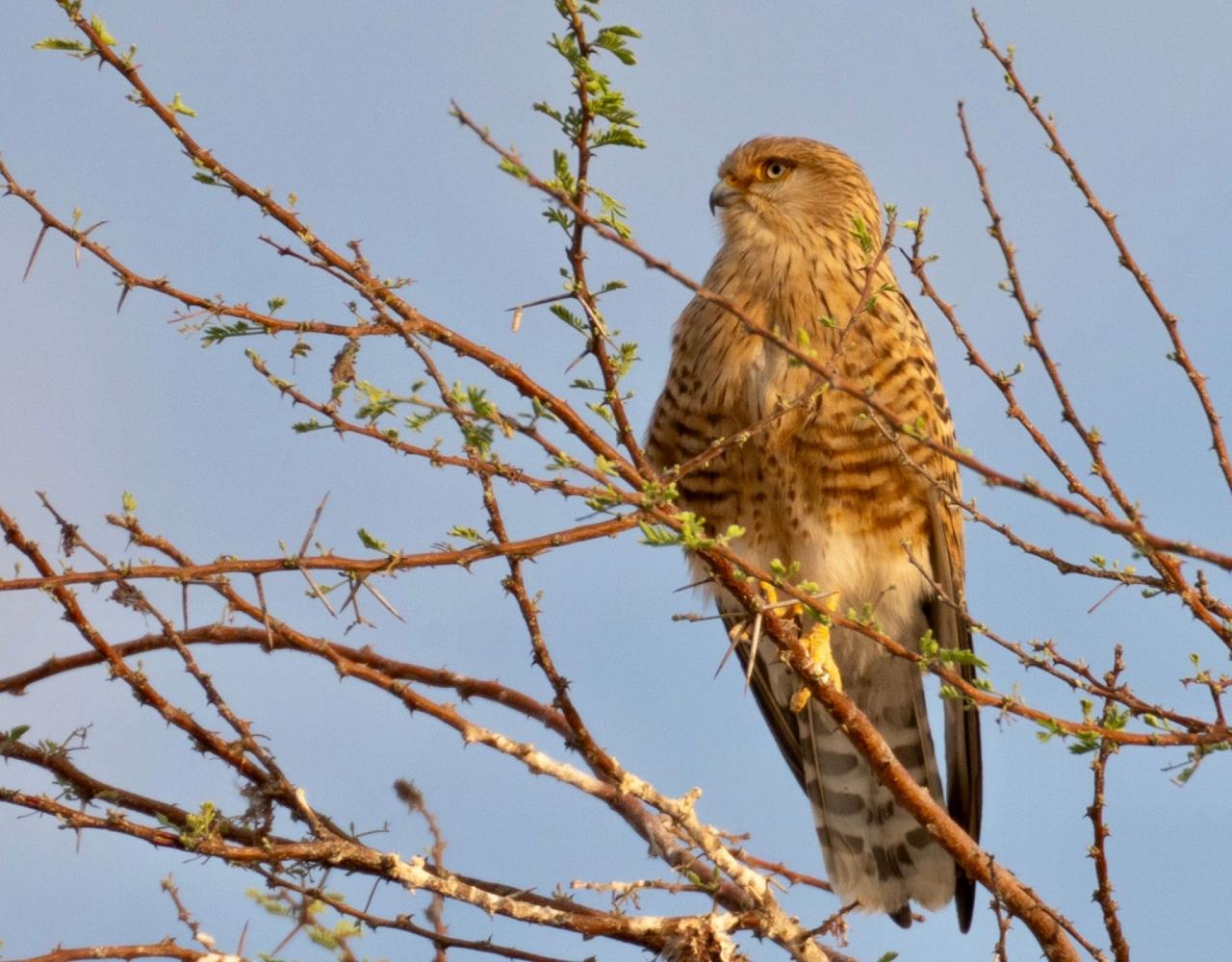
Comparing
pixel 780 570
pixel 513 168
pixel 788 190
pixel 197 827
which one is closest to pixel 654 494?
pixel 780 570

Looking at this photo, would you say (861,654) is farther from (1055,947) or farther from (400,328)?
(400,328)

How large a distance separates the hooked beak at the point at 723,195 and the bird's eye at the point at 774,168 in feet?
0.44

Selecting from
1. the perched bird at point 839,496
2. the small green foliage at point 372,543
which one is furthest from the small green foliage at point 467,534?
the perched bird at point 839,496

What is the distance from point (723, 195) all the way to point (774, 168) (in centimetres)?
23

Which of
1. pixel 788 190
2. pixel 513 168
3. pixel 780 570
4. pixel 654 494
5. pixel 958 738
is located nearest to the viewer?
pixel 513 168

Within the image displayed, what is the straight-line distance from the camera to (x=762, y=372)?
4184 mm

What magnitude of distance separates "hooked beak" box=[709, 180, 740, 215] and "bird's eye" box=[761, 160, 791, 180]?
0.13 metres

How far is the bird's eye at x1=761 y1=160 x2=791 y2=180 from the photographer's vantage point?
16.6ft

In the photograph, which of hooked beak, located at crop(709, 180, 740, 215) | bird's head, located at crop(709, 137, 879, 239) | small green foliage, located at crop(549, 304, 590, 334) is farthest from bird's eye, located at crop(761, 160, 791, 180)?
small green foliage, located at crop(549, 304, 590, 334)

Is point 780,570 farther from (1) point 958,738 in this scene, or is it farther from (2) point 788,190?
(2) point 788,190

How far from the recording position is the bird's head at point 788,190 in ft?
16.0

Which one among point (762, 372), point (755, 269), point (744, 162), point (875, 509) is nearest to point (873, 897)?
point (875, 509)

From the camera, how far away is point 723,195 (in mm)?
5043

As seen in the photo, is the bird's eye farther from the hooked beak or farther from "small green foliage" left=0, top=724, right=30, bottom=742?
"small green foliage" left=0, top=724, right=30, bottom=742
